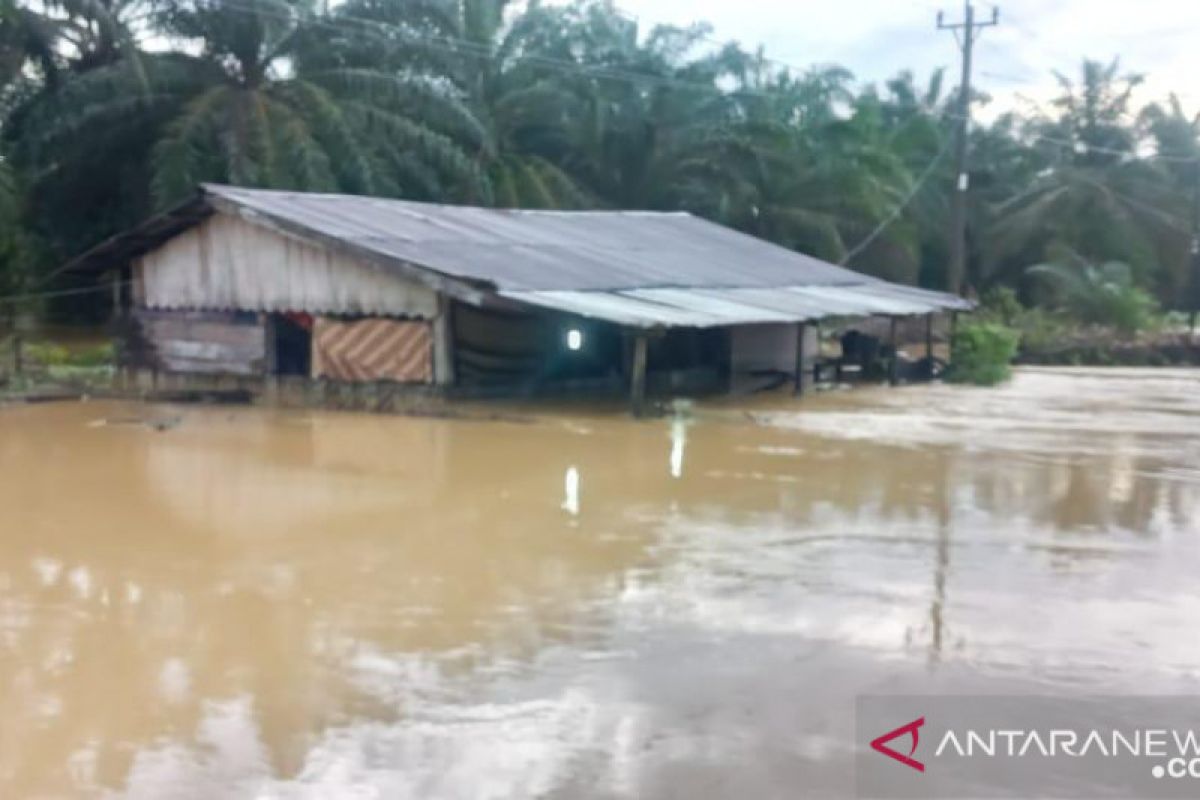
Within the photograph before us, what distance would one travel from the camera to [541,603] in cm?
853

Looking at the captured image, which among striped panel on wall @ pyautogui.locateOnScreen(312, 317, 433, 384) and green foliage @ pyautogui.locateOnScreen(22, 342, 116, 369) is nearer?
striped panel on wall @ pyautogui.locateOnScreen(312, 317, 433, 384)

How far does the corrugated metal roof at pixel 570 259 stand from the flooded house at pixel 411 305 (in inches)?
1.8

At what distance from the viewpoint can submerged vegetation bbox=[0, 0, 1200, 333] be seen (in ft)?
78.6

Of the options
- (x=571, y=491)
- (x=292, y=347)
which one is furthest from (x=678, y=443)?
(x=292, y=347)

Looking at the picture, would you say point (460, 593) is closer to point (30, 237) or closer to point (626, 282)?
point (626, 282)

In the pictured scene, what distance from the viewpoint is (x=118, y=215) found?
88.1ft

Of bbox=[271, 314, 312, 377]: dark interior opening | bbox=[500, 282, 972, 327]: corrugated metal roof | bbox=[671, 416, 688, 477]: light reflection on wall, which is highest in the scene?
bbox=[500, 282, 972, 327]: corrugated metal roof

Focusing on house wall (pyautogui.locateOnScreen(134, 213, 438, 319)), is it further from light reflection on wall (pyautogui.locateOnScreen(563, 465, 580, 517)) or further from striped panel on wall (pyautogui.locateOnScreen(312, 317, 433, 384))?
light reflection on wall (pyautogui.locateOnScreen(563, 465, 580, 517))

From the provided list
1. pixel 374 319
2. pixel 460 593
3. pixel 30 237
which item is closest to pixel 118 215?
pixel 30 237

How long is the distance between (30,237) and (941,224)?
21949mm

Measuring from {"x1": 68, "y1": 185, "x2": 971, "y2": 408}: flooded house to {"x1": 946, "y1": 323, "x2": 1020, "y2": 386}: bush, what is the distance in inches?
104

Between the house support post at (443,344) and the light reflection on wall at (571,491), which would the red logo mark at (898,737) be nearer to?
the light reflection on wall at (571,491)

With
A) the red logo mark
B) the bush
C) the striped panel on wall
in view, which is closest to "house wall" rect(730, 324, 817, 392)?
the bush

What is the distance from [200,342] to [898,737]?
15609mm
